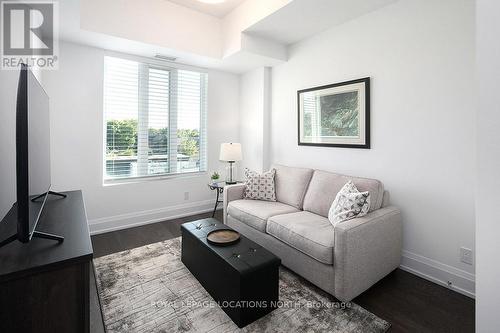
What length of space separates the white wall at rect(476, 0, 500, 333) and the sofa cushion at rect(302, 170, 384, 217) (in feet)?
3.26

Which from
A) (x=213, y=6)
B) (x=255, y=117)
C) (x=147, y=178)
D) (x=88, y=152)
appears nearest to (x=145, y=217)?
(x=147, y=178)

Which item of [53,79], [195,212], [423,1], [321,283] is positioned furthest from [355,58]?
[53,79]

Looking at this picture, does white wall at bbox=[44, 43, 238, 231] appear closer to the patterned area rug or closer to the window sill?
the window sill

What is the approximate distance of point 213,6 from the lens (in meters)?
3.25

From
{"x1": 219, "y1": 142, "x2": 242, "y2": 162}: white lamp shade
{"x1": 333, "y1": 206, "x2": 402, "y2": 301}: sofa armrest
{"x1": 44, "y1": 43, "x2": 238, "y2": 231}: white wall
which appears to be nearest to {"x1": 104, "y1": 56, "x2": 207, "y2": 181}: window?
{"x1": 44, "y1": 43, "x2": 238, "y2": 231}: white wall

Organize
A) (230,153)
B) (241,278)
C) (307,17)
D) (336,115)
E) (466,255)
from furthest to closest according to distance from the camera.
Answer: (230,153) < (336,115) < (307,17) < (466,255) < (241,278)

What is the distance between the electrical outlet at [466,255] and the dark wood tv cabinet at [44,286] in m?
2.72

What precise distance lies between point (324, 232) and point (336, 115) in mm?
1540

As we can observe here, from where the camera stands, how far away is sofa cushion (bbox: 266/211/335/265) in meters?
1.99

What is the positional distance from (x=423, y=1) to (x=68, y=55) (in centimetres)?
386

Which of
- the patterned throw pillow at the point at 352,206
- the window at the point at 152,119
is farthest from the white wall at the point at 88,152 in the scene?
the patterned throw pillow at the point at 352,206

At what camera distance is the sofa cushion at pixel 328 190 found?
2.39m

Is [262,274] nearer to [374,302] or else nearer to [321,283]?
[321,283]

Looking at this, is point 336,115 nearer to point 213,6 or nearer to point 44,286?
point 213,6
